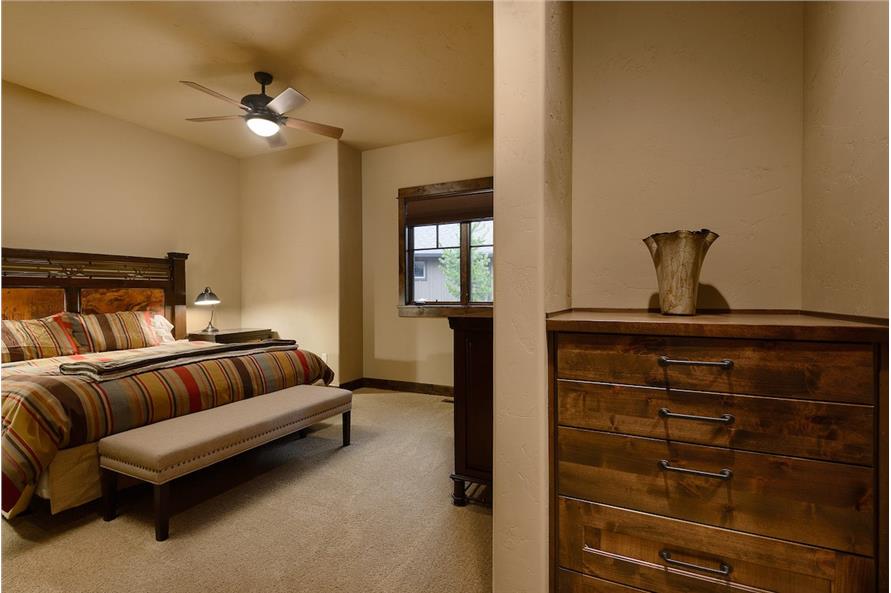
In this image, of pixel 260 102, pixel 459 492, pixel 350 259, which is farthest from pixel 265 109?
pixel 459 492

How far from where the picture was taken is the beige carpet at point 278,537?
1.62m

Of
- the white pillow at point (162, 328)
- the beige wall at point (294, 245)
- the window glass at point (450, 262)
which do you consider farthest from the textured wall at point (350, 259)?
the white pillow at point (162, 328)

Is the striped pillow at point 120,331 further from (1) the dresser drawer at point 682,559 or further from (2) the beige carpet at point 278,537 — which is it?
(1) the dresser drawer at point 682,559

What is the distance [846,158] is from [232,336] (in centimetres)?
493

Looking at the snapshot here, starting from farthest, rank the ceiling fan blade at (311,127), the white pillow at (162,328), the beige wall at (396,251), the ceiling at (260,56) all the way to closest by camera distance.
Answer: the beige wall at (396,251) < the white pillow at (162,328) < the ceiling fan blade at (311,127) < the ceiling at (260,56)

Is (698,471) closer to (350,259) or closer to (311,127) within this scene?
(311,127)

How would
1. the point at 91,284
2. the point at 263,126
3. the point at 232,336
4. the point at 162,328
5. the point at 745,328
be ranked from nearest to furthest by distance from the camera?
the point at 745,328 → the point at 263,126 → the point at 91,284 → the point at 162,328 → the point at 232,336

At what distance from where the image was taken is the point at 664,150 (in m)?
1.67

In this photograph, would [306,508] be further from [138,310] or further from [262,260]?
[262,260]

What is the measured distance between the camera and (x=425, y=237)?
477 centimetres

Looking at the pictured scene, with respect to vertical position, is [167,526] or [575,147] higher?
[575,147]

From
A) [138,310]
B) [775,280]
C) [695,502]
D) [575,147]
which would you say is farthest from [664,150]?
[138,310]

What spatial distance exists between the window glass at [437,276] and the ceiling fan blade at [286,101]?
82.0 inches

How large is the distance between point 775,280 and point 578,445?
3.30 ft
